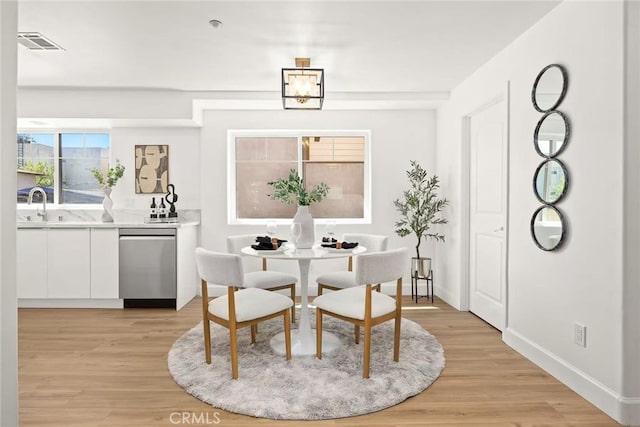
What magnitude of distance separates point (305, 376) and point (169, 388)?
33.3 inches

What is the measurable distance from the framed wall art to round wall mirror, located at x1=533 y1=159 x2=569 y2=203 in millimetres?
4047

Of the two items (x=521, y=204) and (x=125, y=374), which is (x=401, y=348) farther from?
(x=125, y=374)

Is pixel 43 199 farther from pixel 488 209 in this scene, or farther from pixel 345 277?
pixel 488 209

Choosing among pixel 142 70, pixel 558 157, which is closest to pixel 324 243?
pixel 558 157

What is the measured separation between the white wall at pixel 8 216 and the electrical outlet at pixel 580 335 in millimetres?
2833

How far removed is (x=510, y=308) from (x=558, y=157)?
50.5 inches

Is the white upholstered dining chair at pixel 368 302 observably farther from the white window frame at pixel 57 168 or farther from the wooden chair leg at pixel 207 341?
the white window frame at pixel 57 168

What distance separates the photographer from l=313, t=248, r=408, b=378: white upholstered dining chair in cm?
251

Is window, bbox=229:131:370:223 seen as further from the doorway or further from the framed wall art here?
the doorway

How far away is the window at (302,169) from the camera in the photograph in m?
4.98

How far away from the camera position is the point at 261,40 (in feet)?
9.95

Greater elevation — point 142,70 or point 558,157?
point 142,70

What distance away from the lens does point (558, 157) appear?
256cm

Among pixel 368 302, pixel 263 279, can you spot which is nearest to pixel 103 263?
pixel 263 279
